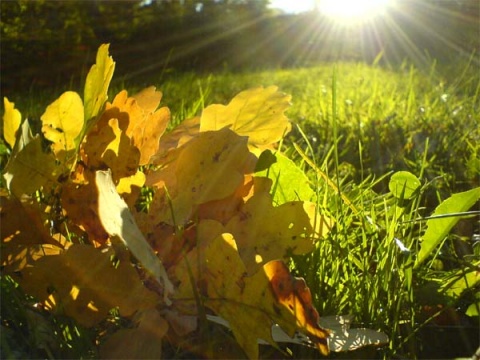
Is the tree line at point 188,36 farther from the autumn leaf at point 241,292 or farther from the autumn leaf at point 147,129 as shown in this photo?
the autumn leaf at point 241,292

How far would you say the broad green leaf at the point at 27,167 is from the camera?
0.74 meters

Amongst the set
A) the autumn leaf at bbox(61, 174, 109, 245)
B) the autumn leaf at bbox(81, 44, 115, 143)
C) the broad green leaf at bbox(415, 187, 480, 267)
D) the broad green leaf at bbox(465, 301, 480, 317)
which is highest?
the autumn leaf at bbox(81, 44, 115, 143)

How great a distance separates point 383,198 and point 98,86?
65cm

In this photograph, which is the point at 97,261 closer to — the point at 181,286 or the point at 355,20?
the point at 181,286

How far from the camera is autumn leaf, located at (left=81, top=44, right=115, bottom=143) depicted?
29.7 inches

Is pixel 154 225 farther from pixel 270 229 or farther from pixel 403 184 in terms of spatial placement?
pixel 403 184

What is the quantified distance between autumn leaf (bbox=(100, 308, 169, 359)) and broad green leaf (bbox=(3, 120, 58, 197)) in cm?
23

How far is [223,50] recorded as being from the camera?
10391 millimetres

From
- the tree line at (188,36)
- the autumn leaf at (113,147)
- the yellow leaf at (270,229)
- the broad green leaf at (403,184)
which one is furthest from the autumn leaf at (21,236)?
the tree line at (188,36)

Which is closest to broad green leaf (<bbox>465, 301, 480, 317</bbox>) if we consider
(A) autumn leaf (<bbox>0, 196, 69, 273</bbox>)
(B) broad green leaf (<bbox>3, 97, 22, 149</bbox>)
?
(A) autumn leaf (<bbox>0, 196, 69, 273</bbox>)

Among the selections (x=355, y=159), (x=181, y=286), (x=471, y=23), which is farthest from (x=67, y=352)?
(x=471, y=23)

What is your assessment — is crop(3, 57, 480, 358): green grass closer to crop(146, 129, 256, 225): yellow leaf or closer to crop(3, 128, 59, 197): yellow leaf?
crop(146, 129, 256, 225): yellow leaf

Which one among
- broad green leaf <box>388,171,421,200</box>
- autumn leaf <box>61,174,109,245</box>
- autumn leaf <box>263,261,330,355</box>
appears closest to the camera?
autumn leaf <box>263,261,330,355</box>

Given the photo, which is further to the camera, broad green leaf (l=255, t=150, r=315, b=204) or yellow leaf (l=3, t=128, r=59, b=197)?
broad green leaf (l=255, t=150, r=315, b=204)
